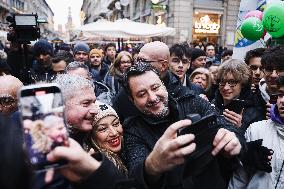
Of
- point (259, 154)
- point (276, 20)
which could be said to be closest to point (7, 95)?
point (259, 154)

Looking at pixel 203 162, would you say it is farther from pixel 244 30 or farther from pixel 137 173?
pixel 244 30

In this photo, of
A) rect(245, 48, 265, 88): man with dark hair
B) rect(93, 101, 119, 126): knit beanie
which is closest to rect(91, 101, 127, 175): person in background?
rect(93, 101, 119, 126): knit beanie

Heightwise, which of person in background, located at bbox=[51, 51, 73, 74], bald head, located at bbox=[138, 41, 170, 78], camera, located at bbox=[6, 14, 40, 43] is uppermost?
camera, located at bbox=[6, 14, 40, 43]

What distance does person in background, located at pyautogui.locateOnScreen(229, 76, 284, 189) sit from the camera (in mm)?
2230

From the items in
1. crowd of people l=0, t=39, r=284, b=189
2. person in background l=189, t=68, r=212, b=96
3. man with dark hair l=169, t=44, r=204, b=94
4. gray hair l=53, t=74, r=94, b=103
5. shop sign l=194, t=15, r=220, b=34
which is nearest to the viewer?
crowd of people l=0, t=39, r=284, b=189

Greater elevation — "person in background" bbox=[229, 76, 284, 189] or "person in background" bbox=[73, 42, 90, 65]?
"person in background" bbox=[73, 42, 90, 65]

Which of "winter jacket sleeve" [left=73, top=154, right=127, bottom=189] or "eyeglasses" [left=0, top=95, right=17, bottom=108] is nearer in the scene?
"winter jacket sleeve" [left=73, top=154, right=127, bottom=189]

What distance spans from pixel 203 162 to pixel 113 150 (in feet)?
3.26

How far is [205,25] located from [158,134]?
16.9 m

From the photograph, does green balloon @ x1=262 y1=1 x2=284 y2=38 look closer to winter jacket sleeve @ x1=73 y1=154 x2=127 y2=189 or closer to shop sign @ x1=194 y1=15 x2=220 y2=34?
winter jacket sleeve @ x1=73 y1=154 x2=127 y2=189

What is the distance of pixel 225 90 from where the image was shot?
3.16 m

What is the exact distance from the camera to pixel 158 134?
1.88 meters

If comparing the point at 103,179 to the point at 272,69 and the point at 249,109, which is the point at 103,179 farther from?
the point at 272,69

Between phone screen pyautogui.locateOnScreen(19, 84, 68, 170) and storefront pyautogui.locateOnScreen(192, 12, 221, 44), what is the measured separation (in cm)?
1734
